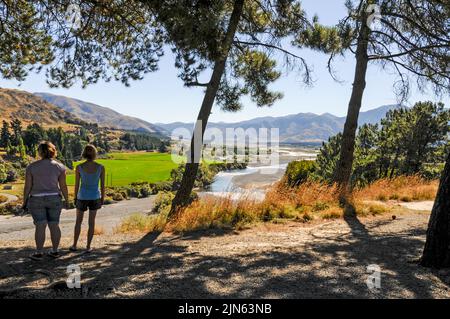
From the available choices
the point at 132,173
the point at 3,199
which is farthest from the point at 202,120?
the point at 132,173

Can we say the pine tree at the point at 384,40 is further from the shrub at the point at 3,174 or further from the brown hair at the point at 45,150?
the shrub at the point at 3,174

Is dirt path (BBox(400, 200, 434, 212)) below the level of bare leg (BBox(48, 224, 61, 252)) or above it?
below

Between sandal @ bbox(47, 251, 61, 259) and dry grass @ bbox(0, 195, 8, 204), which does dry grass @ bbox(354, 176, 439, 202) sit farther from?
dry grass @ bbox(0, 195, 8, 204)

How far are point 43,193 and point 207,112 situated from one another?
16.7 ft

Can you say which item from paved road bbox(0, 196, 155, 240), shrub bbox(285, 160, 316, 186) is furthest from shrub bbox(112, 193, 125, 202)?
shrub bbox(285, 160, 316, 186)

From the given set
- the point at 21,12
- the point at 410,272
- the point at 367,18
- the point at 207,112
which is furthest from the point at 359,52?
the point at 21,12

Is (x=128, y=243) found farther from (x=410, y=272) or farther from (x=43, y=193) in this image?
(x=410, y=272)

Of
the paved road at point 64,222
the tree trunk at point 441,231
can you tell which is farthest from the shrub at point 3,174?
the tree trunk at point 441,231

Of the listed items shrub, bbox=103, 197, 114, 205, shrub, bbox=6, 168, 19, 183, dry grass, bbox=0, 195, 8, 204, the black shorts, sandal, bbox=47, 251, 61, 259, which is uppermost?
the black shorts

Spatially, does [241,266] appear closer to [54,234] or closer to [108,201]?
[54,234]

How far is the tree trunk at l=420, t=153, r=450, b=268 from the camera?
4613mm

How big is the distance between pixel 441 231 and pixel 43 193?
5462 mm

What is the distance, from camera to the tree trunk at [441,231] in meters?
4.61

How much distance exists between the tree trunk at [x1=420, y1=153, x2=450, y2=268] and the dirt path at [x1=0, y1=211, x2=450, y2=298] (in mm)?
212
